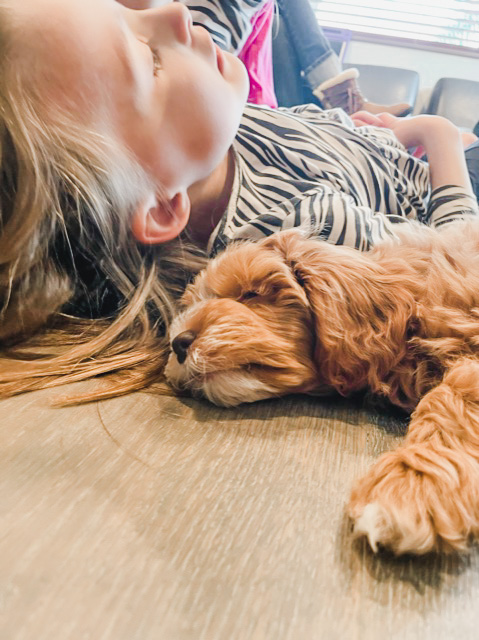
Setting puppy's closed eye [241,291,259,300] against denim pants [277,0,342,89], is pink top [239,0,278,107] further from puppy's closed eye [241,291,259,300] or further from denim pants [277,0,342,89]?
puppy's closed eye [241,291,259,300]

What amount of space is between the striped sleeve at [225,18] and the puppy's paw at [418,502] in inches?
65.5

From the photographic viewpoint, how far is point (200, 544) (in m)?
0.47

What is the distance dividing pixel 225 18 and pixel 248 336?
1.52 metres

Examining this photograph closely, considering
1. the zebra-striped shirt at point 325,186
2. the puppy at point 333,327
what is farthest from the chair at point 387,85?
the puppy at point 333,327

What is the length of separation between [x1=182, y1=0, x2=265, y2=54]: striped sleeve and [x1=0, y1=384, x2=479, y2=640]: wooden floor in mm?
1571

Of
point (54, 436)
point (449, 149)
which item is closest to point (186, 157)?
point (54, 436)

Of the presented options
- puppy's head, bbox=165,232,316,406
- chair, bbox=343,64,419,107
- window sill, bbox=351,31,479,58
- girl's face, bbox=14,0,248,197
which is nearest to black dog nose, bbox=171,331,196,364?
puppy's head, bbox=165,232,316,406

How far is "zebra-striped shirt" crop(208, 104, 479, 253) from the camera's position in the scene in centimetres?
99

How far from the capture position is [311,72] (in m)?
2.59

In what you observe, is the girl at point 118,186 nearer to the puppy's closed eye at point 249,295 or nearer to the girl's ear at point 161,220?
the girl's ear at point 161,220

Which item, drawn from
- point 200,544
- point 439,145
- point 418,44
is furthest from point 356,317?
point 418,44

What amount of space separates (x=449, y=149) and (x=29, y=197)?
1350 millimetres

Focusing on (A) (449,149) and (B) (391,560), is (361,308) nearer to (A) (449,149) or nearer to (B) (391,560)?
(B) (391,560)

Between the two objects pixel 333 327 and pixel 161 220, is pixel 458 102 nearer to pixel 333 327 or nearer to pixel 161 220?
pixel 161 220
